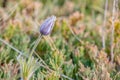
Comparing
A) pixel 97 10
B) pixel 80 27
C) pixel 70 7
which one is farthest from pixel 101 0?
pixel 80 27

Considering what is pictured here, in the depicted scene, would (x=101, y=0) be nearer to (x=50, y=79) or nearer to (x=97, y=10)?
(x=97, y=10)

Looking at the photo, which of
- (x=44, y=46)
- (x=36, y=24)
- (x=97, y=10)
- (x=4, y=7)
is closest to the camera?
(x=44, y=46)

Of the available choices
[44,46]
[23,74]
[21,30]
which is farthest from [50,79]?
[21,30]

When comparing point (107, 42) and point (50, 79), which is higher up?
point (50, 79)

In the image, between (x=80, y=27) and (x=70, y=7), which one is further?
(x=70, y=7)

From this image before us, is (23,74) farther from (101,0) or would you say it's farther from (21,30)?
(101,0)

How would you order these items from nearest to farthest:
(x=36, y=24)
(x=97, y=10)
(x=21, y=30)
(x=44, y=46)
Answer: (x=44, y=46) → (x=21, y=30) → (x=36, y=24) → (x=97, y=10)
